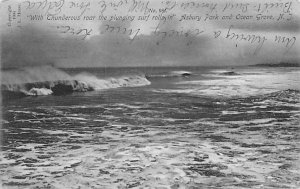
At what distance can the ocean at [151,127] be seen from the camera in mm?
2516

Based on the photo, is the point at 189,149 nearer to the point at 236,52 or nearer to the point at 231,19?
the point at 236,52

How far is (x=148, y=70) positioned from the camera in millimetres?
2900

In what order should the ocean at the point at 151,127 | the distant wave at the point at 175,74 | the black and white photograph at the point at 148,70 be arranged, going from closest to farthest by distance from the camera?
1. the ocean at the point at 151,127
2. the black and white photograph at the point at 148,70
3. the distant wave at the point at 175,74

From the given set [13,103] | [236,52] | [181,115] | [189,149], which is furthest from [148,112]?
[13,103]

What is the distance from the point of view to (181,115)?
2809 mm

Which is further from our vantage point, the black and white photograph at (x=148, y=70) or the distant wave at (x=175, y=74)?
the distant wave at (x=175, y=74)

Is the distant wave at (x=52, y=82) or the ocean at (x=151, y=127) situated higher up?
the distant wave at (x=52, y=82)

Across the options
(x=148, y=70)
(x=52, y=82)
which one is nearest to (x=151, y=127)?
(x=148, y=70)

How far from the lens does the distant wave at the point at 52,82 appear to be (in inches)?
112

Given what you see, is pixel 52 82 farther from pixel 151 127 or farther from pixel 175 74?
pixel 175 74

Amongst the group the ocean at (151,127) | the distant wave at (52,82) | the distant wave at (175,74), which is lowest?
the ocean at (151,127)

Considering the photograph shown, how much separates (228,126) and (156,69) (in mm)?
731

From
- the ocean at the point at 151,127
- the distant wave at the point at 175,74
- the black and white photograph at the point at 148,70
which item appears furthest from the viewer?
the distant wave at the point at 175,74

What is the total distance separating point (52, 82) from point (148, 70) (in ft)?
2.62
